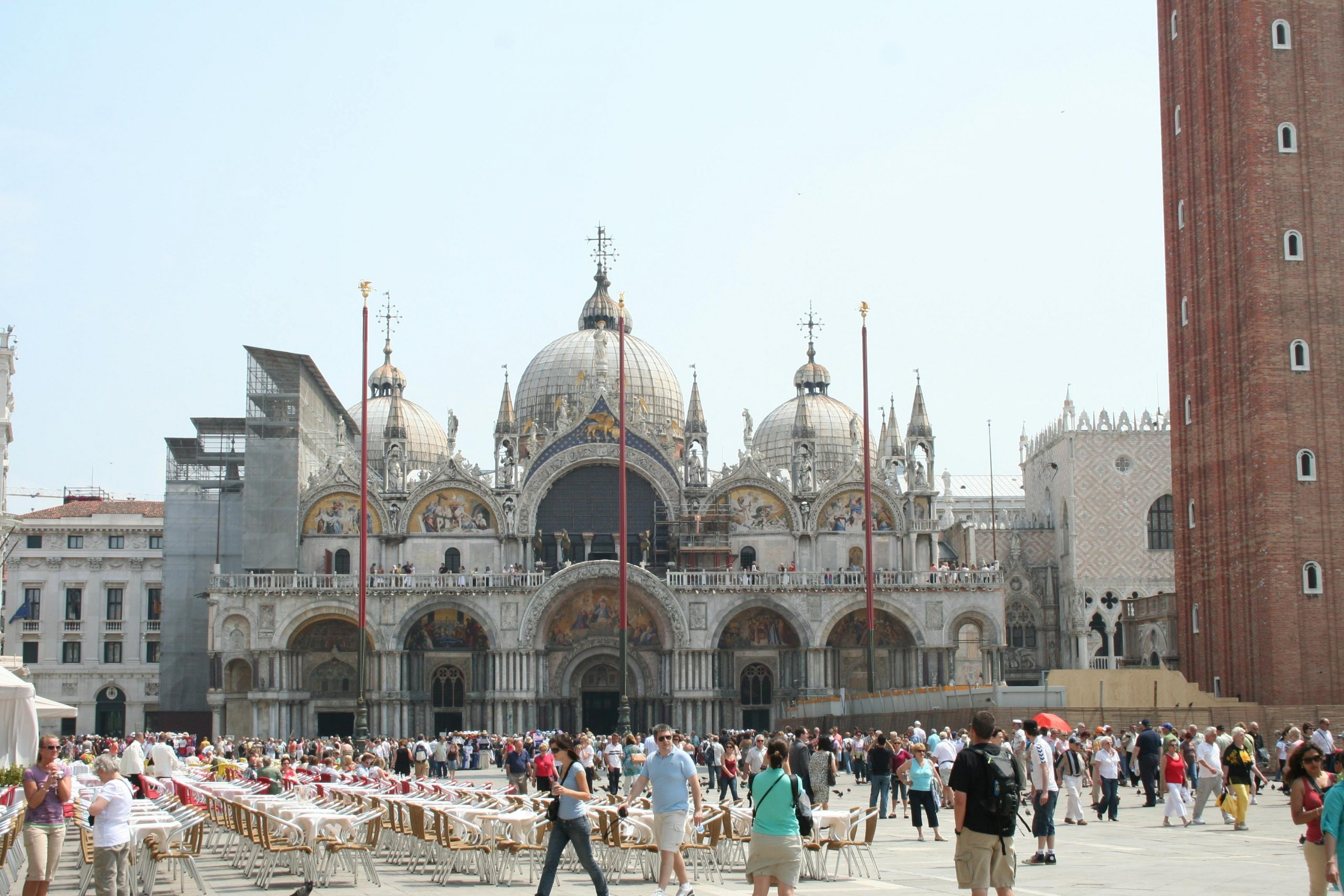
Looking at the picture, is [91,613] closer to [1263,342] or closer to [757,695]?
[757,695]

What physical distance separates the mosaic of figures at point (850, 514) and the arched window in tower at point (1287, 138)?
21.5 metres

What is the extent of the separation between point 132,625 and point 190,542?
13.4 meters

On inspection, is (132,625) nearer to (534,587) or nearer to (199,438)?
(199,438)

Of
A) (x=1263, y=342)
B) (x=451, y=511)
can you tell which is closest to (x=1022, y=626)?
(x=451, y=511)

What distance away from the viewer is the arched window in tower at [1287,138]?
4616 cm

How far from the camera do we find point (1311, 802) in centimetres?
1390

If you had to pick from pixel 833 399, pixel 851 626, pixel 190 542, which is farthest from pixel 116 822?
pixel 833 399

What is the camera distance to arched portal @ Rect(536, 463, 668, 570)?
62.1 meters

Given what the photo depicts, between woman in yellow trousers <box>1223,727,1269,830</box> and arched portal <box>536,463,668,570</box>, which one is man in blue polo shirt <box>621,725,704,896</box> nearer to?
woman in yellow trousers <box>1223,727,1269,830</box>

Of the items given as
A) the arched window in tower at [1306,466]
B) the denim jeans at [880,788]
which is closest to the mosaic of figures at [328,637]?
the arched window in tower at [1306,466]

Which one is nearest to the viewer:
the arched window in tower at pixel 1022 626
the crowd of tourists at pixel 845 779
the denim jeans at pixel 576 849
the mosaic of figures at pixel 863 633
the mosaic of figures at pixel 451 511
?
the crowd of tourists at pixel 845 779

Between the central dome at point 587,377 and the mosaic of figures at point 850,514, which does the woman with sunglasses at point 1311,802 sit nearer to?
the mosaic of figures at point 850,514

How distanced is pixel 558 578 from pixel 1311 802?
45025 mm

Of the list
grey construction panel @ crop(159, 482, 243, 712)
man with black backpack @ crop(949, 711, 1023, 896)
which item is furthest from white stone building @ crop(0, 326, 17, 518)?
man with black backpack @ crop(949, 711, 1023, 896)
